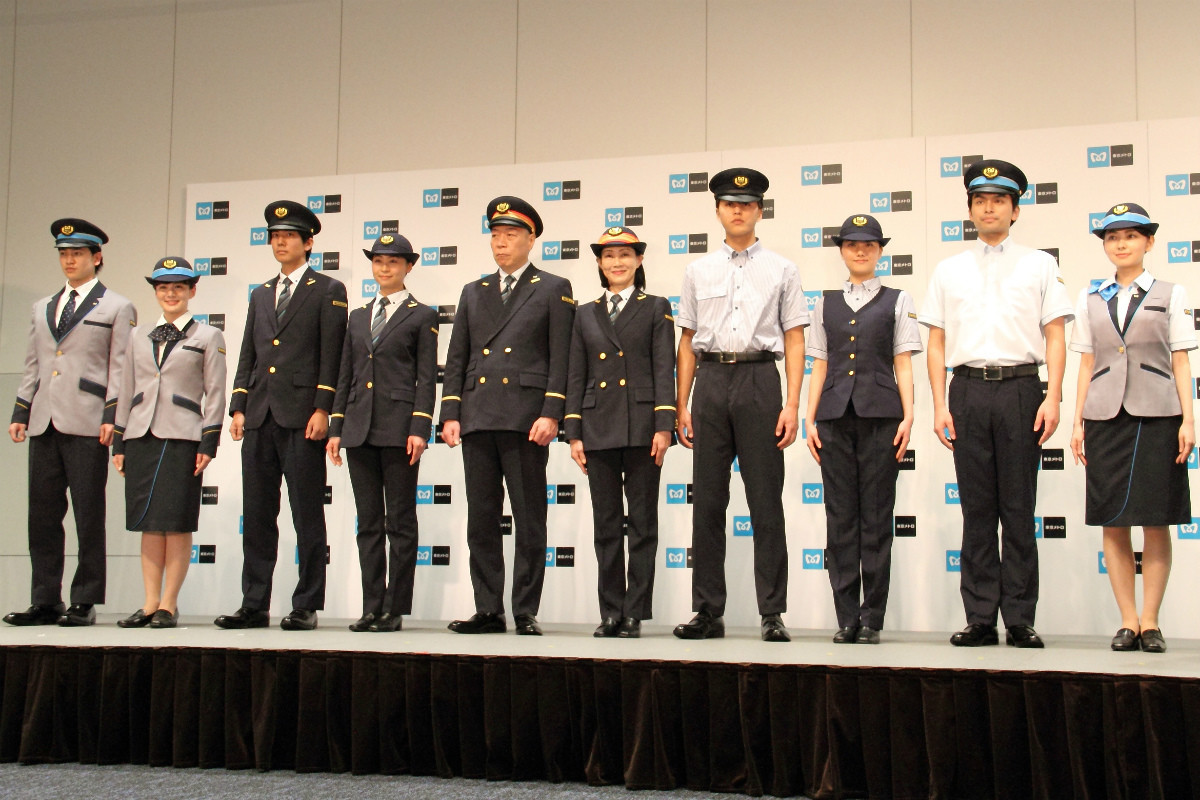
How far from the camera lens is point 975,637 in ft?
12.1

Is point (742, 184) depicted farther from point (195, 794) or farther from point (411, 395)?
point (195, 794)

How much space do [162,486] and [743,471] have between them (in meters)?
2.35

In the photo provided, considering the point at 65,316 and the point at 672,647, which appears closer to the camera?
the point at 672,647

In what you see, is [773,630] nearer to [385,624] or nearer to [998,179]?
[385,624]

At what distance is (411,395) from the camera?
14.7 feet

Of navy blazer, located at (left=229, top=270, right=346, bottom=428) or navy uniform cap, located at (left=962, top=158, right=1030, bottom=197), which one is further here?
navy blazer, located at (left=229, top=270, right=346, bottom=428)

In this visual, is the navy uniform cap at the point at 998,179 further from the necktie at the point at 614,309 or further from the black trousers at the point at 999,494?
the necktie at the point at 614,309

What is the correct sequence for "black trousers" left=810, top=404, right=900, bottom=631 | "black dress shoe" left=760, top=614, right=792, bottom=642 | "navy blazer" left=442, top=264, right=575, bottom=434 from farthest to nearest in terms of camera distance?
1. "navy blazer" left=442, top=264, right=575, bottom=434
2. "black trousers" left=810, top=404, right=900, bottom=631
3. "black dress shoe" left=760, top=614, right=792, bottom=642

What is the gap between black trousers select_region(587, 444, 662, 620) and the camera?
13.3 ft

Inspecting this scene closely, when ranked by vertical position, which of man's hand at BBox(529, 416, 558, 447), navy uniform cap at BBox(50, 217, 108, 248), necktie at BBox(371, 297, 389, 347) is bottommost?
man's hand at BBox(529, 416, 558, 447)

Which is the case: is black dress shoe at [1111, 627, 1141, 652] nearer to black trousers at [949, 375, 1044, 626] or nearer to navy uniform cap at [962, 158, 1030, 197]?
black trousers at [949, 375, 1044, 626]

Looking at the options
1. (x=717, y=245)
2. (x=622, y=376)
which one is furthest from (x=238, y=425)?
(x=717, y=245)

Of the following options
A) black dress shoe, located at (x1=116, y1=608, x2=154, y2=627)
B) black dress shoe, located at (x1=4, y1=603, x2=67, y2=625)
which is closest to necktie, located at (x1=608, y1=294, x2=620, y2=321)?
black dress shoe, located at (x1=116, y1=608, x2=154, y2=627)

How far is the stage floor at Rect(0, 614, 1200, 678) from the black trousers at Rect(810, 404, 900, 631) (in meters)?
0.18
